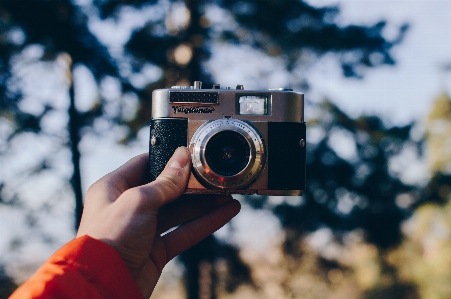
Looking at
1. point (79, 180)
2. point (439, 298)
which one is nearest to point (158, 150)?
point (79, 180)

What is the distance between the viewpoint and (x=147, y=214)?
3.50 feet

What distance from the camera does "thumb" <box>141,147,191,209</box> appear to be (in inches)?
42.8

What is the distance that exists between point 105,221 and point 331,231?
4662 mm

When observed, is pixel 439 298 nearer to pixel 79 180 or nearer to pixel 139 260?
pixel 79 180

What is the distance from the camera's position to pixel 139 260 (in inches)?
42.1

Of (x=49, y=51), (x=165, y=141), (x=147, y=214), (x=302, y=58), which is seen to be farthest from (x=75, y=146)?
(x=147, y=214)

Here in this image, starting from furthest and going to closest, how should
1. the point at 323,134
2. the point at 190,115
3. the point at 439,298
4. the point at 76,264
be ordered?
the point at 439,298, the point at 323,134, the point at 190,115, the point at 76,264

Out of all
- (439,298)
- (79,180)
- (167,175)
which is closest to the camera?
(167,175)

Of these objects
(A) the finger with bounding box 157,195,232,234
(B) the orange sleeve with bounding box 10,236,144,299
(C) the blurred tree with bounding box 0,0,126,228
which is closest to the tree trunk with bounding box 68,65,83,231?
(C) the blurred tree with bounding box 0,0,126,228

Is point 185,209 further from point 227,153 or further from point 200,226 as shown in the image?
point 227,153

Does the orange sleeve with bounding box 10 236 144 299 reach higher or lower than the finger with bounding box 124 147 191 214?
lower

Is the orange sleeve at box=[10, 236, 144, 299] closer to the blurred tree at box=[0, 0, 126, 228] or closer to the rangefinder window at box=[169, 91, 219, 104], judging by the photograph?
the rangefinder window at box=[169, 91, 219, 104]

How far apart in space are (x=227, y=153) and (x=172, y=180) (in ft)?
0.65

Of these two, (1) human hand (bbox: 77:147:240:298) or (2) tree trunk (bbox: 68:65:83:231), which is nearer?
(1) human hand (bbox: 77:147:240:298)
